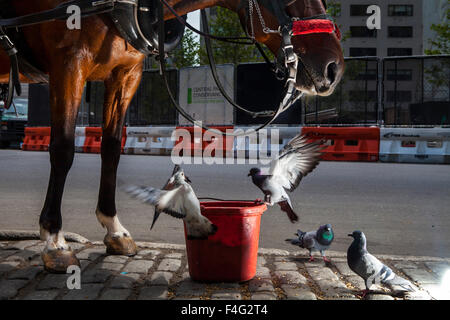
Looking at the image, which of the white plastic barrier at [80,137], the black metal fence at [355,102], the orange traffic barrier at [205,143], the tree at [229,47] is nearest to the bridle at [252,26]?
the orange traffic barrier at [205,143]

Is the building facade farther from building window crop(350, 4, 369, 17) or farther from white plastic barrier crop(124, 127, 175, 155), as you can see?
white plastic barrier crop(124, 127, 175, 155)

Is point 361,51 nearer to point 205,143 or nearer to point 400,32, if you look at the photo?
point 400,32

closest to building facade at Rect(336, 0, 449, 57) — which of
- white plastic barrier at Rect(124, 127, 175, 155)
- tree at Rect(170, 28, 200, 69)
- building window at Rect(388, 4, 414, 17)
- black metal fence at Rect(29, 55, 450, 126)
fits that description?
building window at Rect(388, 4, 414, 17)

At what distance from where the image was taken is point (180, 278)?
11.2ft

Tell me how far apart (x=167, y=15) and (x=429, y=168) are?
A: 10.4 metres

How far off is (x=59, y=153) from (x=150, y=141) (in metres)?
14.9

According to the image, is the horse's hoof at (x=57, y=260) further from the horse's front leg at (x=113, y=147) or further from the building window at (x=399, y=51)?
the building window at (x=399, y=51)

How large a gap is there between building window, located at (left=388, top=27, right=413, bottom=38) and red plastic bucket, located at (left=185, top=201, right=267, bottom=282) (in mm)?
66205

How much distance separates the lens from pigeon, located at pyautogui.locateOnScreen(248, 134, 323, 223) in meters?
3.44

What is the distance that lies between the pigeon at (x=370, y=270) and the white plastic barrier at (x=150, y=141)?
14.7 m

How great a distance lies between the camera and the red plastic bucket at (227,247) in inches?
124

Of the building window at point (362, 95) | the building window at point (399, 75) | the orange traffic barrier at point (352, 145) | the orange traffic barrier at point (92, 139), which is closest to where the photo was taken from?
the orange traffic barrier at point (352, 145)

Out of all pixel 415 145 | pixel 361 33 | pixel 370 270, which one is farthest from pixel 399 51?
pixel 370 270

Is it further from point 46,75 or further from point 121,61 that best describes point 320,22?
point 46,75
